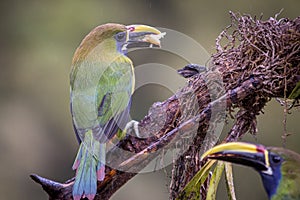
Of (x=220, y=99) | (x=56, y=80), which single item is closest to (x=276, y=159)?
(x=220, y=99)

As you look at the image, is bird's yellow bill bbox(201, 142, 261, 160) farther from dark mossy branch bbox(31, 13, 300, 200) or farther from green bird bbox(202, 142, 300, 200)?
dark mossy branch bbox(31, 13, 300, 200)

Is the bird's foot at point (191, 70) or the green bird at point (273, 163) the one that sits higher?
the bird's foot at point (191, 70)

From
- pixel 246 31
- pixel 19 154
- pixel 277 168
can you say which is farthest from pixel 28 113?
pixel 277 168

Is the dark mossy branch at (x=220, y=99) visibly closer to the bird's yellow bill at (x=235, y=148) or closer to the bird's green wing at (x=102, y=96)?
the bird's green wing at (x=102, y=96)

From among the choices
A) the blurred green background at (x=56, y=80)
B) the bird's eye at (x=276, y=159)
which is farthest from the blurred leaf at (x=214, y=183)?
the blurred green background at (x=56, y=80)

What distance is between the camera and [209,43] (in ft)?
20.6

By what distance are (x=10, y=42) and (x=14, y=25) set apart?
165mm

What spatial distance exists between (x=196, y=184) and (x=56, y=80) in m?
4.27

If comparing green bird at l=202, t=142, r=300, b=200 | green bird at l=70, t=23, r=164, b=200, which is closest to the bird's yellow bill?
green bird at l=202, t=142, r=300, b=200

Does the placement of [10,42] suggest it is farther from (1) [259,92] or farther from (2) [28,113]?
(1) [259,92]

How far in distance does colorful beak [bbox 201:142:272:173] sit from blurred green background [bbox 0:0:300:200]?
13.6ft

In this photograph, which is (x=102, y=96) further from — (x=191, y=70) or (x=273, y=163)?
(x=273, y=163)

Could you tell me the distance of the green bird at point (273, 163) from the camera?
5.74 ft

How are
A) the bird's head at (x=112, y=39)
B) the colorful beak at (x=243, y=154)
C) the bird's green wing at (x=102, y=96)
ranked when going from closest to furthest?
1. the colorful beak at (x=243, y=154)
2. the bird's green wing at (x=102, y=96)
3. the bird's head at (x=112, y=39)
